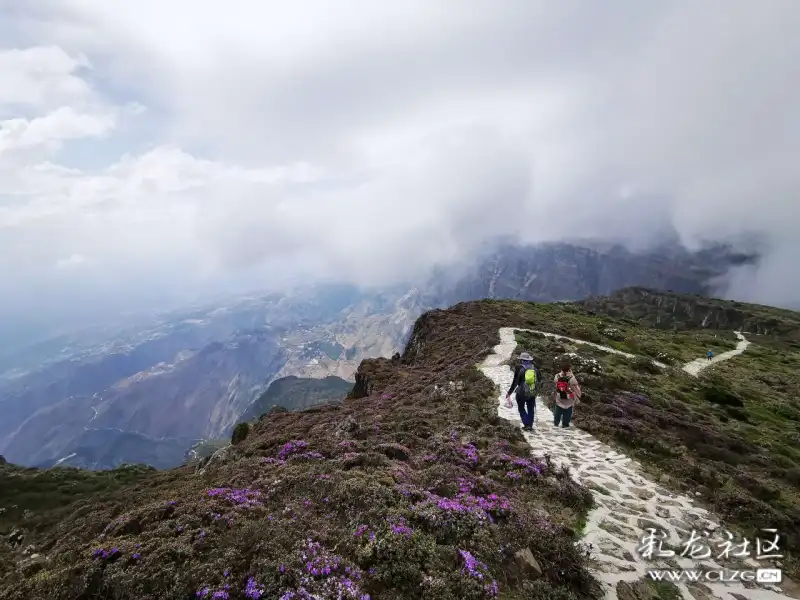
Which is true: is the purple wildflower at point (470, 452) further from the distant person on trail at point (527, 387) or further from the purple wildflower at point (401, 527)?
the purple wildflower at point (401, 527)

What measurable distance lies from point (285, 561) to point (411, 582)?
2.74m

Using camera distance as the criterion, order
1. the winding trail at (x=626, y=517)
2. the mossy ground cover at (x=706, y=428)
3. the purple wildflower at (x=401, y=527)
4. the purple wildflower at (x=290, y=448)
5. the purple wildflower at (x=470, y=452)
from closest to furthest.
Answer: the winding trail at (x=626, y=517), the purple wildflower at (x=401, y=527), the mossy ground cover at (x=706, y=428), the purple wildflower at (x=470, y=452), the purple wildflower at (x=290, y=448)

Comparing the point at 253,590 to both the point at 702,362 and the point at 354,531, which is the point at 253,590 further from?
the point at 702,362

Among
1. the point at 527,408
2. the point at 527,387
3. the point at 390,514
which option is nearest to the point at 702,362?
the point at 527,408

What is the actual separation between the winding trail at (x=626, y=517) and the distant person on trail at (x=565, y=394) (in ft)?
1.78

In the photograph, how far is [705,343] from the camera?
7175 centimetres

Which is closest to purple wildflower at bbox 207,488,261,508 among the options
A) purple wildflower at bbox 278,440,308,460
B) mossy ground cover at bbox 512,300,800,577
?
purple wildflower at bbox 278,440,308,460

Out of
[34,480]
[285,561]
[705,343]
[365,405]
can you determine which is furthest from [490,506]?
[705,343]

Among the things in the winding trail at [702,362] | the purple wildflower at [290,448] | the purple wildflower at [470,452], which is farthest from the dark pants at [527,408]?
the winding trail at [702,362]

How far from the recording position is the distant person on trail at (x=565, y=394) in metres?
18.6

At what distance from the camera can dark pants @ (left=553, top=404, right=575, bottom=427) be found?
763 inches

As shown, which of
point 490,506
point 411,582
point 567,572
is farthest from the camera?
point 490,506

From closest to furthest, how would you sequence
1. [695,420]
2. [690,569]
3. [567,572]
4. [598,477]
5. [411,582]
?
[411,582], [567,572], [690,569], [598,477], [695,420]

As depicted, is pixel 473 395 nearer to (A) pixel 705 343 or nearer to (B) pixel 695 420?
(B) pixel 695 420
